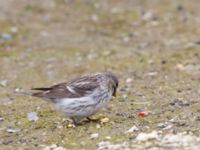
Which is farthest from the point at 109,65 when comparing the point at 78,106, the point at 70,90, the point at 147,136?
the point at 147,136

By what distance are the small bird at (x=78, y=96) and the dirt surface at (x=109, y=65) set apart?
0.22 meters

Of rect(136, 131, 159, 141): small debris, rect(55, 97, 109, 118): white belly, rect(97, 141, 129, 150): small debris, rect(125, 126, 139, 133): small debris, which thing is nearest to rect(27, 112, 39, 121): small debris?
rect(55, 97, 109, 118): white belly

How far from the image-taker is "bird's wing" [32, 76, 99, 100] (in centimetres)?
874

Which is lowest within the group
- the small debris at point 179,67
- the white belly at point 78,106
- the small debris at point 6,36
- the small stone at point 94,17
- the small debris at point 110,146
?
the small debris at point 110,146

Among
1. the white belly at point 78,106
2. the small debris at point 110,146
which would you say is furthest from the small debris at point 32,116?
the small debris at point 110,146

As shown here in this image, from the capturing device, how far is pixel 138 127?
841 centimetres

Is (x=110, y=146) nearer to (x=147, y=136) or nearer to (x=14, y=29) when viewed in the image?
(x=147, y=136)

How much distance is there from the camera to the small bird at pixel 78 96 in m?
8.66

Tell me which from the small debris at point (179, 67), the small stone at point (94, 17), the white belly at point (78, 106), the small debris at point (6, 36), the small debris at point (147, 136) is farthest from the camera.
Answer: the small stone at point (94, 17)

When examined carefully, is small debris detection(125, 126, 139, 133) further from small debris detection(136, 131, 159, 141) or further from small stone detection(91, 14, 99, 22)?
small stone detection(91, 14, 99, 22)

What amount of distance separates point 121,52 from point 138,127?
18.3ft

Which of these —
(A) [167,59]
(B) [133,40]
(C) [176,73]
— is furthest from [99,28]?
(C) [176,73]

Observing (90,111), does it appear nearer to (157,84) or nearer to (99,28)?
(157,84)

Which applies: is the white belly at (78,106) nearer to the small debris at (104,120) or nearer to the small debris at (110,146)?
the small debris at (104,120)
